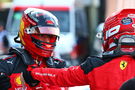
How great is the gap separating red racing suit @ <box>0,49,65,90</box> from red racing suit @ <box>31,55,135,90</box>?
70 cm

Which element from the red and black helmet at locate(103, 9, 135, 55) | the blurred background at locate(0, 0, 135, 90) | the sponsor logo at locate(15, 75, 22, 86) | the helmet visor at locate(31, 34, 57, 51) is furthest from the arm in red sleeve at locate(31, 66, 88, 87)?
the blurred background at locate(0, 0, 135, 90)

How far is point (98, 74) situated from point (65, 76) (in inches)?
10.9

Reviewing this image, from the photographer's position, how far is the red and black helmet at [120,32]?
3111mm

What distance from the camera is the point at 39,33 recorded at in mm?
4211

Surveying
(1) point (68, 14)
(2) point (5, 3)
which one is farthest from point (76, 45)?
(2) point (5, 3)

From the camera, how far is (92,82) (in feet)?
10.6

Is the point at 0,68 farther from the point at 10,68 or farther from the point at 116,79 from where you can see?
the point at 116,79

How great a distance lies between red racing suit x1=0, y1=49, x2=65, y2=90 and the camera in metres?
4.05

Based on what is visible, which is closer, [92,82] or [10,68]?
[92,82]

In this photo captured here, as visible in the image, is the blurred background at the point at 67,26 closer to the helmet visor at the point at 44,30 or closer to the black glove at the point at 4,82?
the helmet visor at the point at 44,30

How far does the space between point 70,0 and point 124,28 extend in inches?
465

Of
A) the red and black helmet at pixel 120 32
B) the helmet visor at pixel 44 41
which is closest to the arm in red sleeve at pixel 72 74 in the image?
the red and black helmet at pixel 120 32

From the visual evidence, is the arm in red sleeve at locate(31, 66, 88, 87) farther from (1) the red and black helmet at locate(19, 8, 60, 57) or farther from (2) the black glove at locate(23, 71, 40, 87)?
(1) the red and black helmet at locate(19, 8, 60, 57)

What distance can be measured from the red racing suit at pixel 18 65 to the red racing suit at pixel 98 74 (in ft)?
2.31
